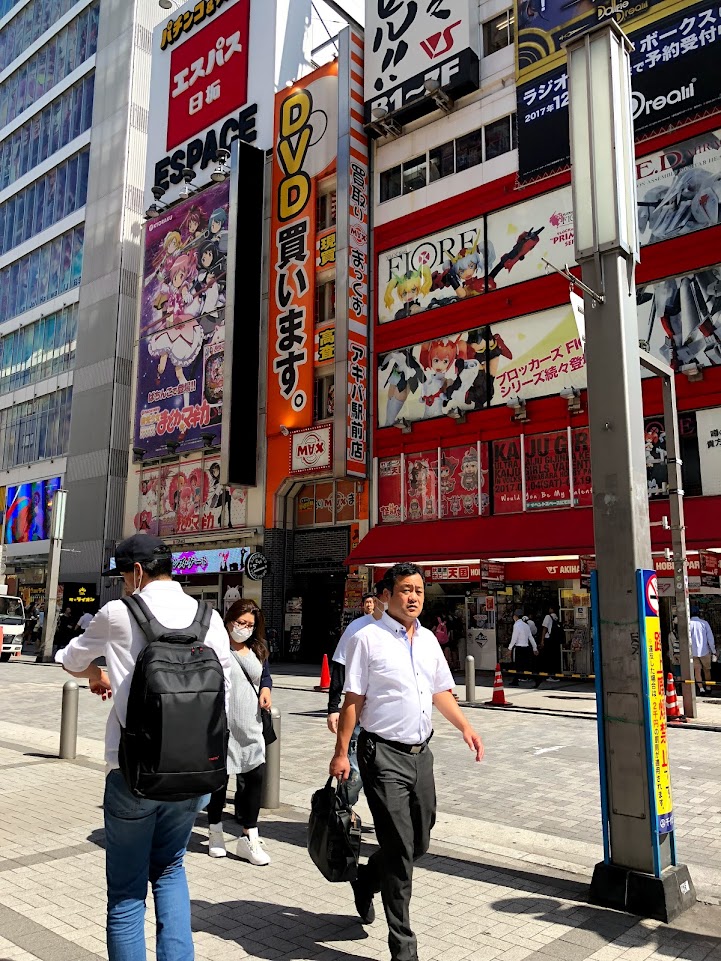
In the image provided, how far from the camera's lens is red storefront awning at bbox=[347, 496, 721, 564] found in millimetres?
17328

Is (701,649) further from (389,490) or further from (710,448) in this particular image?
(389,490)

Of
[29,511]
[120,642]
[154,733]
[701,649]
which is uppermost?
[29,511]

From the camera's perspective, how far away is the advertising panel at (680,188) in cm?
1886

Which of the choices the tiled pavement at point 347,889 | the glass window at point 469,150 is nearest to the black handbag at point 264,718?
the tiled pavement at point 347,889

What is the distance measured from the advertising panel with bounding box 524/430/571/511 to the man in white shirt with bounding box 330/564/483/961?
16.9 meters

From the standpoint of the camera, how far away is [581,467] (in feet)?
66.8

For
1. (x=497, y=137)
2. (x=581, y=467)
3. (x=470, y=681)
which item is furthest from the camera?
(x=497, y=137)

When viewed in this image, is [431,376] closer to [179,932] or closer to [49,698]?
[49,698]

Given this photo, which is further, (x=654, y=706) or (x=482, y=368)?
(x=482, y=368)

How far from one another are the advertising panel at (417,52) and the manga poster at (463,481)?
36.3 feet

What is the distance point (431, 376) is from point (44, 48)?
118 feet

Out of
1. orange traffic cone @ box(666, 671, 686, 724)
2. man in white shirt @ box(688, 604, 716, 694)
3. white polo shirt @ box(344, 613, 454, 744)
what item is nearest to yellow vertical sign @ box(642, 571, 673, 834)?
white polo shirt @ box(344, 613, 454, 744)

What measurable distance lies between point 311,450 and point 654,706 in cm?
2103

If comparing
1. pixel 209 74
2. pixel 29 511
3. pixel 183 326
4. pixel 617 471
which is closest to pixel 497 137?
pixel 183 326
